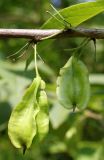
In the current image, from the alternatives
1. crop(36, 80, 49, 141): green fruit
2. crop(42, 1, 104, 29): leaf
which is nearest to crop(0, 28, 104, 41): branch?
crop(42, 1, 104, 29): leaf

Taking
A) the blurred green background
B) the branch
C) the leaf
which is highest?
the leaf

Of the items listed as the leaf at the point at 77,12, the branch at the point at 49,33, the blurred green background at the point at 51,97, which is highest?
the leaf at the point at 77,12

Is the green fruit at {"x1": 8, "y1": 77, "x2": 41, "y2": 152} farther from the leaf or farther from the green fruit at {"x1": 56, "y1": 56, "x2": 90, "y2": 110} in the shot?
the leaf

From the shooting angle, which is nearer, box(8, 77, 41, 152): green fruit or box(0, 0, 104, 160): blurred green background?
box(8, 77, 41, 152): green fruit

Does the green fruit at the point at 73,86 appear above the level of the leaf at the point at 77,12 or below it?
below

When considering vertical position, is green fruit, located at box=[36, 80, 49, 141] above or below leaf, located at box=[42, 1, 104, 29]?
below

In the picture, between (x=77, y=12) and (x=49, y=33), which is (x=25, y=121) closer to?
(x=49, y=33)

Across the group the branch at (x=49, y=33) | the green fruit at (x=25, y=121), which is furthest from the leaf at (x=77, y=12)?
the green fruit at (x=25, y=121)

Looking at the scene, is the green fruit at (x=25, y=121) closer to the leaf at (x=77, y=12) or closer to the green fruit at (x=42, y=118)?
the green fruit at (x=42, y=118)
